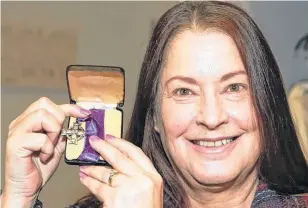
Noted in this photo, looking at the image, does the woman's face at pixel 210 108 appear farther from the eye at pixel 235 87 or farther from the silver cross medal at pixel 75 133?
the silver cross medal at pixel 75 133

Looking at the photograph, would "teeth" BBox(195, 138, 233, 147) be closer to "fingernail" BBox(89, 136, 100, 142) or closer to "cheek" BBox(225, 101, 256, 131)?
"cheek" BBox(225, 101, 256, 131)

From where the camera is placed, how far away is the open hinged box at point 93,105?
0.93 meters

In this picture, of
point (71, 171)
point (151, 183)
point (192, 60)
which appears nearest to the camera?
point (151, 183)

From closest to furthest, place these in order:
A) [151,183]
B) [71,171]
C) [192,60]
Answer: [151,183] → [192,60] → [71,171]

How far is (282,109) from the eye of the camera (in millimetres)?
1080

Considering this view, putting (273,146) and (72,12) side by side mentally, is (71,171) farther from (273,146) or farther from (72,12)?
(273,146)

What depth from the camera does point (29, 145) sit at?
95cm

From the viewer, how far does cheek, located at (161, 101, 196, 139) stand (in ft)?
3.28

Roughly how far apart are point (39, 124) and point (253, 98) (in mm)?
389

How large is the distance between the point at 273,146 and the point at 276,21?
2.76 ft

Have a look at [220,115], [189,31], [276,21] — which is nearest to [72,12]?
[276,21]

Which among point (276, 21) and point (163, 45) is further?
point (276, 21)

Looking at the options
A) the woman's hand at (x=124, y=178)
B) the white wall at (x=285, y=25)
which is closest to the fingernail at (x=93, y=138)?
the woman's hand at (x=124, y=178)

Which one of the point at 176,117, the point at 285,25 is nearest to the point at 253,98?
the point at 176,117
